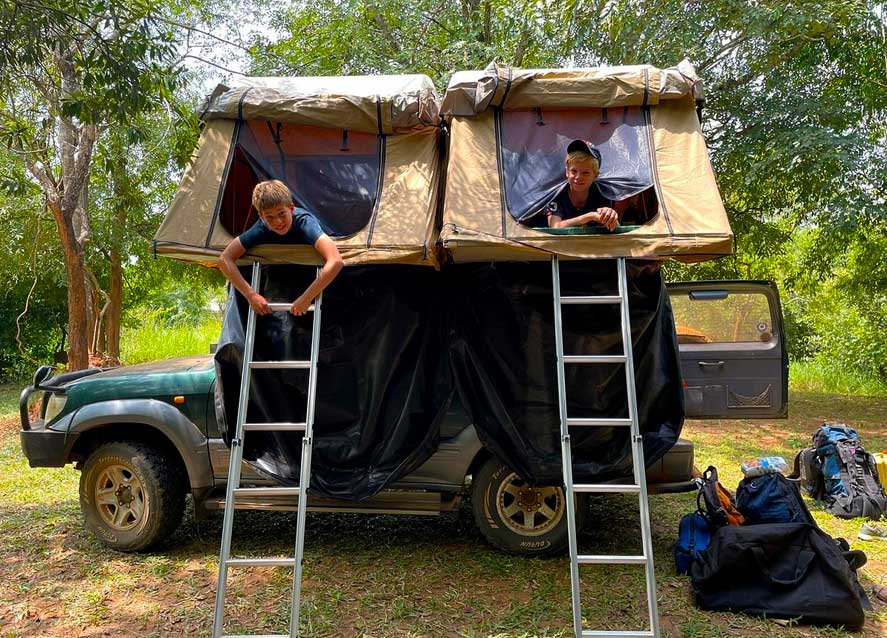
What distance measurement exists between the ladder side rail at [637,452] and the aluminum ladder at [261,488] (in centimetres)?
175

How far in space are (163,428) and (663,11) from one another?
25.1 ft

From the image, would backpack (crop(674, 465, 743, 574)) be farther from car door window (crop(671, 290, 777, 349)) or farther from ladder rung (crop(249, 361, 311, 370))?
ladder rung (crop(249, 361, 311, 370))

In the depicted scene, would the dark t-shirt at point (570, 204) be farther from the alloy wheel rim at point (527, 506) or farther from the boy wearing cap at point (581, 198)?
the alloy wheel rim at point (527, 506)

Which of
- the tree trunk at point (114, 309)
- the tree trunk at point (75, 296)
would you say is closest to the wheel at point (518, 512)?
the tree trunk at point (75, 296)

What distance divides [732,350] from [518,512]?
9.34ft

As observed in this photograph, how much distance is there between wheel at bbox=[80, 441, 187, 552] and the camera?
5.04 m

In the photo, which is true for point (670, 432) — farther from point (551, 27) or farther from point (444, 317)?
point (551, 27)

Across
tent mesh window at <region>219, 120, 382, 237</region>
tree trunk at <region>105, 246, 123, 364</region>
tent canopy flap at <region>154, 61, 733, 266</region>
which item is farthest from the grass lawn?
tree trunk at <region>105, 246, 123, 364</region>

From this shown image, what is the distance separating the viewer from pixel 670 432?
4629 mm

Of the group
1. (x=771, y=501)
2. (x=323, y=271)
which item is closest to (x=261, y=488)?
(x=323, y=271)

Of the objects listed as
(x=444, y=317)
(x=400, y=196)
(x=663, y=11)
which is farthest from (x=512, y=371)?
(x=663, y=11)

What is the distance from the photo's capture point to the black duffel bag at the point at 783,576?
3996 mm

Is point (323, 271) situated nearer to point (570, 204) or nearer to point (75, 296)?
point (570, 204)

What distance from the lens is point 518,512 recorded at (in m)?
4.89
